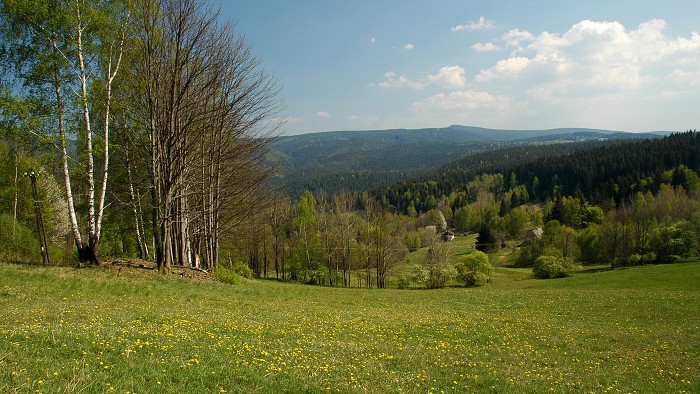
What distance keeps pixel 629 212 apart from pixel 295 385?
3531 inches

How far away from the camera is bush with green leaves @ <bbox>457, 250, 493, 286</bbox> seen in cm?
5169

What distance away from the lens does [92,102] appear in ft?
59.5

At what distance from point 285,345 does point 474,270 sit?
156ft

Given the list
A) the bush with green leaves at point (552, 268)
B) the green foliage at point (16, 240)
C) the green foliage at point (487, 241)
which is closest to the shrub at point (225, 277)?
the green foliage at point (16, 240)

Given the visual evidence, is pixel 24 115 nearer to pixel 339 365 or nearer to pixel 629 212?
pixel 339 365

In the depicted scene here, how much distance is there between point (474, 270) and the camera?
52.9 meters

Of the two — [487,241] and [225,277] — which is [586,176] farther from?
[225,277]

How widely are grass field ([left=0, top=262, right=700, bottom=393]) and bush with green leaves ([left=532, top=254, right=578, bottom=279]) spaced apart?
34587mm

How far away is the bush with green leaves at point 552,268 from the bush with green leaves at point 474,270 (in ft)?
22.7

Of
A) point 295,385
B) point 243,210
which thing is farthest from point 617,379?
point 243,210

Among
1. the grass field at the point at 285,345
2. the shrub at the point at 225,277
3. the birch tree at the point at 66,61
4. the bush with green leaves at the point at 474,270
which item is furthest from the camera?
the bush with green leaves at the point at 474,270

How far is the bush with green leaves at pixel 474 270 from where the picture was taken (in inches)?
2035

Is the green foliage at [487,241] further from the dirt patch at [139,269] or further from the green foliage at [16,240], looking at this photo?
the green foliage at [16,240]

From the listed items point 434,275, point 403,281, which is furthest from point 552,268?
point 403,281
